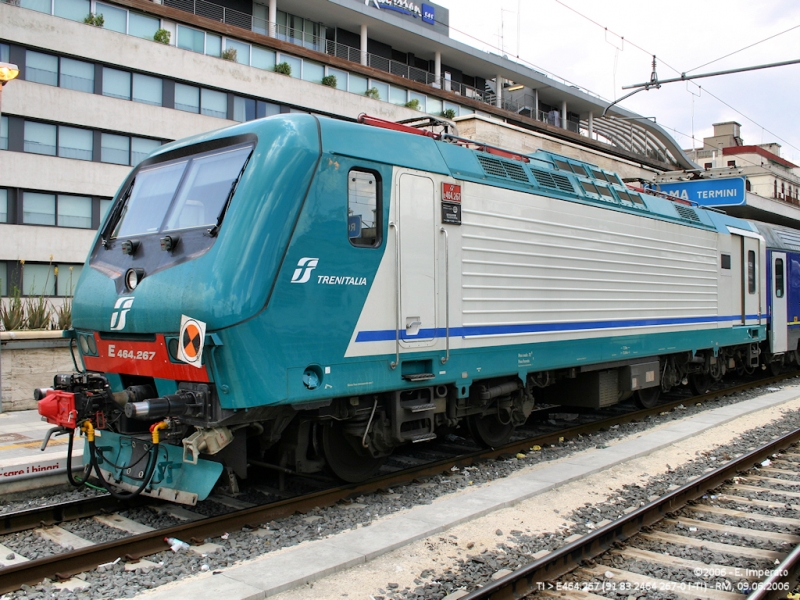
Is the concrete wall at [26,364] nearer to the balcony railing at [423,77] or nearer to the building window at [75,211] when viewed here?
the building window at [75,211]

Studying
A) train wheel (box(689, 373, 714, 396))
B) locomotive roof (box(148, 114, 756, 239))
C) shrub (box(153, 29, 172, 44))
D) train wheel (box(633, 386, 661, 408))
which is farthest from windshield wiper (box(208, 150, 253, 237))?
shrub (box(153, 29, 172, 44))

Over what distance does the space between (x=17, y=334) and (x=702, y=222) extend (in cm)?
1169

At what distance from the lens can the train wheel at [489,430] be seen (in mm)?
8195

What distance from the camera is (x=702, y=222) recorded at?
12.4 m

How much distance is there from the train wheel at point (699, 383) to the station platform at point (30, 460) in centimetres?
1098

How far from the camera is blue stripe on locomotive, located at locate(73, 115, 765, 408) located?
17.0 ft

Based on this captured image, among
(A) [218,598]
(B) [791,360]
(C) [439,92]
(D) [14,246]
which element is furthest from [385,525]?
(C) [439,92]

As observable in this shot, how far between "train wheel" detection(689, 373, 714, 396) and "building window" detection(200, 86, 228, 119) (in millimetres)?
21949

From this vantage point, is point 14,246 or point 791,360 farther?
point 14,246

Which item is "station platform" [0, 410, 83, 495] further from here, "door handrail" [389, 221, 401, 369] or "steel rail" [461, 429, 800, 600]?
"steel rail" [461, 429, 800, 600]

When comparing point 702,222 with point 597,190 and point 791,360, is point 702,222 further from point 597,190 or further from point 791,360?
point 791,360

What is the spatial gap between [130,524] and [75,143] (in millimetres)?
23213

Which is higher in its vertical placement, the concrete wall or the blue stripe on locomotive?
the blue stripe on locomotive

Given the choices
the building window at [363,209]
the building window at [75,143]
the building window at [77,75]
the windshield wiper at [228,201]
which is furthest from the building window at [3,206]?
the building window at [363,209]
